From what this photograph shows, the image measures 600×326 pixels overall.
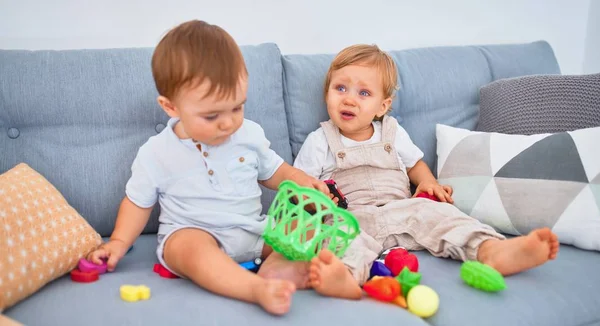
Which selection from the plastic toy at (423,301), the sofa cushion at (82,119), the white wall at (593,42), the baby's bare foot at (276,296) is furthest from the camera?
the white wall at (593,42)

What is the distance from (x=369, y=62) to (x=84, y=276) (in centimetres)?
103

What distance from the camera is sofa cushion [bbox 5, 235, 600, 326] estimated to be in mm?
1084

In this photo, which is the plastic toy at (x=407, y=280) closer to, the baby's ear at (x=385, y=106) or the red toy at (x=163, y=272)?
the red toy at (x=163, y=272)

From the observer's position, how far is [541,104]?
1818mm

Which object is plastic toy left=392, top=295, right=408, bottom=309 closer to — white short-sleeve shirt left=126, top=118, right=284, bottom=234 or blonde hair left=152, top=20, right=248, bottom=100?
white short-sleeve shirt left=126, top=118, right=284, bottom=234

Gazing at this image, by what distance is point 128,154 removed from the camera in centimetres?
162

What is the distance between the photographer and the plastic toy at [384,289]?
120cm

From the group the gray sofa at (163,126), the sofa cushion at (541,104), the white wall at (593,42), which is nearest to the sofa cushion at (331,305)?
the gray sofa at (163,126)

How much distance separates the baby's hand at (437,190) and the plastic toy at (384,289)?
1.74 ft

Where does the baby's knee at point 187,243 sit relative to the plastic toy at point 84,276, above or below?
above

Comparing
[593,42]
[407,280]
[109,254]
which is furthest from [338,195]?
[593,42]

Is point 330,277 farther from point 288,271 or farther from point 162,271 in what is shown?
point 162,271

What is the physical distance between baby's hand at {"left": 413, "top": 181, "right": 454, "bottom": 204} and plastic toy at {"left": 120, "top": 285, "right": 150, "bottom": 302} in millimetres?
904

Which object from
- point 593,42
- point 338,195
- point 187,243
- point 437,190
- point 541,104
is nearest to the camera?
point 187,243
